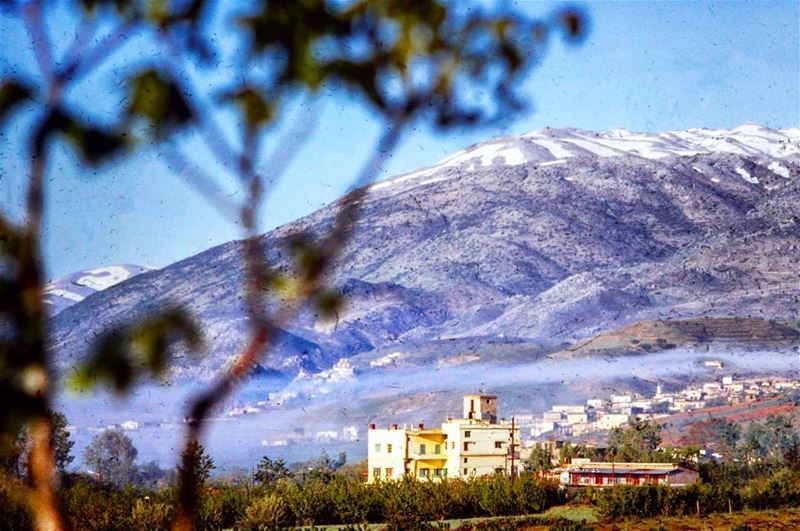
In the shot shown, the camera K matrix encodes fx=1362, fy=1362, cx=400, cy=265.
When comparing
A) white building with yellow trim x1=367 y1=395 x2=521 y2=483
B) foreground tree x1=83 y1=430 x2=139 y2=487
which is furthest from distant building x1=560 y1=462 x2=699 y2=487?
foreground tree x1=83 y1=430 x2=139 y2=487

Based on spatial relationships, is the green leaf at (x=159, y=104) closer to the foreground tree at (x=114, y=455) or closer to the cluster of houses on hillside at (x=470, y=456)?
the cluster of houses on hillside at (x=470, y=456)

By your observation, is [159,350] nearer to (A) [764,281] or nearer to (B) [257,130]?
(B) [257,130]

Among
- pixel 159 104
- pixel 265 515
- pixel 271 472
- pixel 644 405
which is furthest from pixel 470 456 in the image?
pixel 644 405

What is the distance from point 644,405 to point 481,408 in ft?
300

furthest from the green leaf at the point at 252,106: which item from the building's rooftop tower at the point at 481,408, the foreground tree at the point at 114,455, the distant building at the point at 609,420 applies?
the distant building at the point at 609,420

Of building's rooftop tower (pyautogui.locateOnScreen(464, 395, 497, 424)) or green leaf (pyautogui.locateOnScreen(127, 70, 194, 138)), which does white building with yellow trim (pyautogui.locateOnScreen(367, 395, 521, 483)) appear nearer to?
building's rooftop tower (pyautogui.locateOnScreen(464, 395, 497, 424))

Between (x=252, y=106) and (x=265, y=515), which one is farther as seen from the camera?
(x=265, y=515)

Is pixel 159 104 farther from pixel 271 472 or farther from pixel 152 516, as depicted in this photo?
pixel 271 472

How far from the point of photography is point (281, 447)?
17150 cm

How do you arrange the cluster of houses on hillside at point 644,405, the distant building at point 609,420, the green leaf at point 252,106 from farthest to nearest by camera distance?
the cluster of houses on hillside at point 644,405
the distant building at point 609,420
the green leaf at point 252,106

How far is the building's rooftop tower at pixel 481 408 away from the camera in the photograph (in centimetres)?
6812

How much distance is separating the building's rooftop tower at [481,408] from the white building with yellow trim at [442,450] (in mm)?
2863

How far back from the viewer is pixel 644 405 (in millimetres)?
156000

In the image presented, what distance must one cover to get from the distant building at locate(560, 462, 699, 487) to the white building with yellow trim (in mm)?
3301
